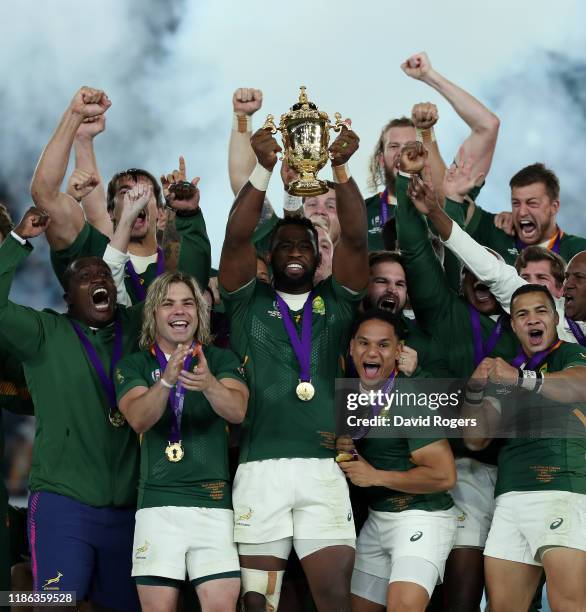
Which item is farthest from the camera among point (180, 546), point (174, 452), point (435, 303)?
point (435, 303)

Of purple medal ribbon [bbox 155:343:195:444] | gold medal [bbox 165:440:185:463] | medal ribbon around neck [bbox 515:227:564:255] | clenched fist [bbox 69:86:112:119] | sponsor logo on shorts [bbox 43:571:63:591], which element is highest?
clenched fist [bbox 69:86:112:119]

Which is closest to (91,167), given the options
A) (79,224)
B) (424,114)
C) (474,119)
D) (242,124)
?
(79,224)

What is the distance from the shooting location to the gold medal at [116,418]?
16.6 ft

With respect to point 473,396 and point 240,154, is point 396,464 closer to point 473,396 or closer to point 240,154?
point 473,396

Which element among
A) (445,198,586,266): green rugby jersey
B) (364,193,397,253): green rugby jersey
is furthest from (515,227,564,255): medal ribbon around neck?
(364,193,397,253): green rugby jersey

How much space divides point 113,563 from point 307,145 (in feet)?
6.12

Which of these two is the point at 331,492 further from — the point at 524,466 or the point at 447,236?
the point at 447,236

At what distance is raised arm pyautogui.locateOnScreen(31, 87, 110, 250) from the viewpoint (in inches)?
218

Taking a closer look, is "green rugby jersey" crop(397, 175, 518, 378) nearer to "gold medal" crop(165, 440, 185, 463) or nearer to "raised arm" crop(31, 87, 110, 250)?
"gold medal" crop(165, 440, 185, 463)

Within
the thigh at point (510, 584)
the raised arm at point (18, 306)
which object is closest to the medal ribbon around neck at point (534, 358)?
the thigh at point (510, 584)

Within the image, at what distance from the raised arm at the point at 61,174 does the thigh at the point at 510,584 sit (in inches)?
94.0

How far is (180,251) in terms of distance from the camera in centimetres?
550

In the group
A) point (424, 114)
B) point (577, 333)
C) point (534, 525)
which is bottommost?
point (534, 525)

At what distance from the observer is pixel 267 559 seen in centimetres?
475
